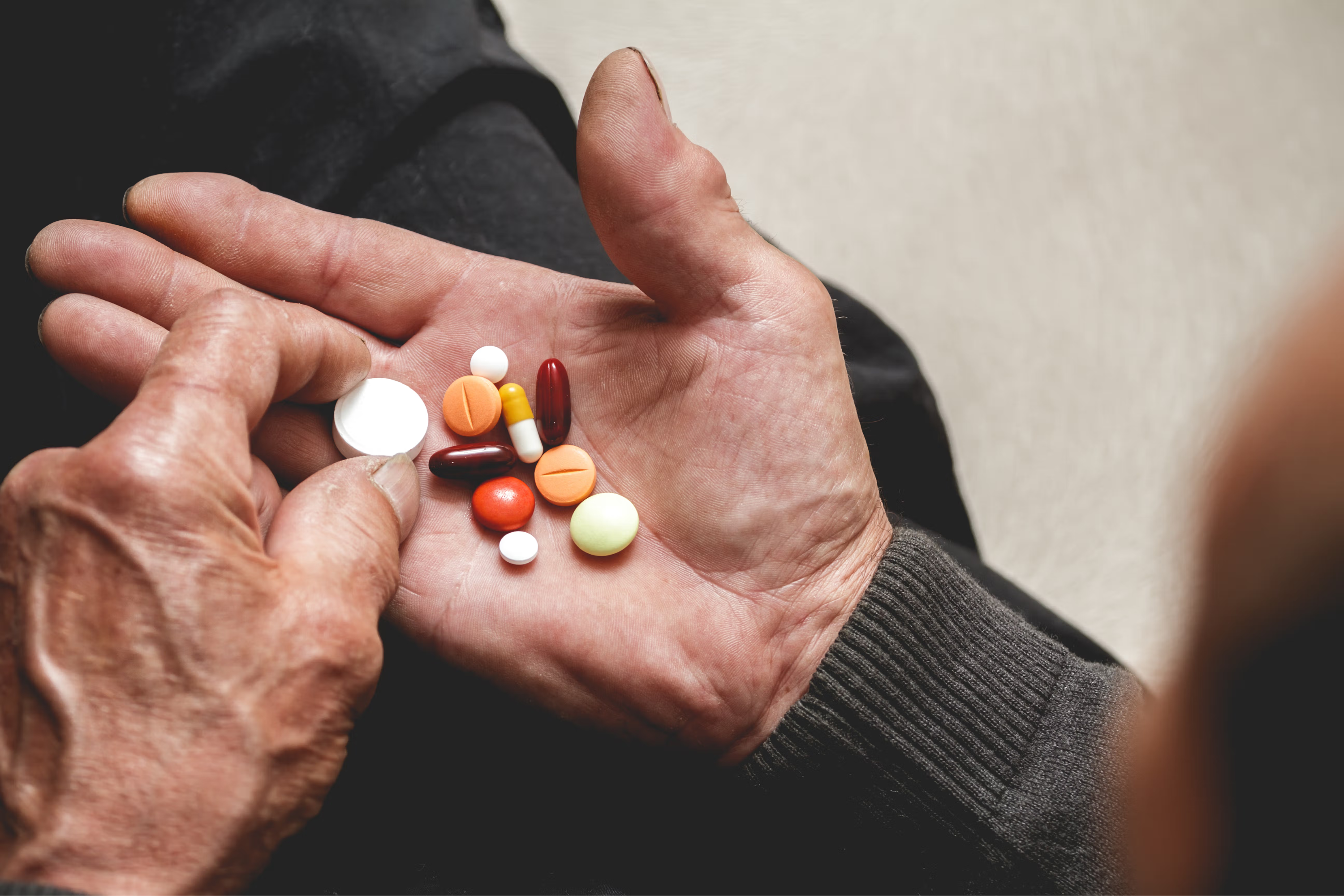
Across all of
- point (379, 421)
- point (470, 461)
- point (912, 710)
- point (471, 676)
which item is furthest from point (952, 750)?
point (379, 421)

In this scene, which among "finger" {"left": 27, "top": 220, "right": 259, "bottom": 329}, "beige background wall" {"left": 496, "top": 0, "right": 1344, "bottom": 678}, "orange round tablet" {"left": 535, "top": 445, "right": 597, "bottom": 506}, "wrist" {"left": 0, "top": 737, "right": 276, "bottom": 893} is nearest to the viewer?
"wrist" {"left": 0, "top": 737, "right": 276, "bottom": 893}

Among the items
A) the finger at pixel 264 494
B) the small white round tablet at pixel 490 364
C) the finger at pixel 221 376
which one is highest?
the finger at pixel 221 376

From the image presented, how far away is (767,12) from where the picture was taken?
107 inches

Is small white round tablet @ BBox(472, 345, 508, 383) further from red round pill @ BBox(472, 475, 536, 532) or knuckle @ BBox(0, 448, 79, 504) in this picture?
knuckle @ BBox(0, 448, 79, 504)

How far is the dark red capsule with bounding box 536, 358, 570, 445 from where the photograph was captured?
4.40 ft

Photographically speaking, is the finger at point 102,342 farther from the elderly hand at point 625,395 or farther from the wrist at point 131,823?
the wrist at point 131,823

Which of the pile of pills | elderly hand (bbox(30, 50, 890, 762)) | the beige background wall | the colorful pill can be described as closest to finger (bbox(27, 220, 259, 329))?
elderly hand (bbox(30, 50, 890, 762))

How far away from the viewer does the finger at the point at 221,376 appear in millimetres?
896

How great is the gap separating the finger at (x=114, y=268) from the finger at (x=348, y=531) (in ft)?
1.18

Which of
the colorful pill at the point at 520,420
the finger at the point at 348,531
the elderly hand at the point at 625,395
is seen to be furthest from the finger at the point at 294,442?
the colorful pill at the point at 520,420

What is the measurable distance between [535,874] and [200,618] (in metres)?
0.70

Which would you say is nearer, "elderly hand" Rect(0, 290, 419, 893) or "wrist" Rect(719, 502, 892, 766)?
"elderly hand" Rect(0, 290, 419, 893)

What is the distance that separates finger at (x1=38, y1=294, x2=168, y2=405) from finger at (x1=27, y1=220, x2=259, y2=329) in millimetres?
56

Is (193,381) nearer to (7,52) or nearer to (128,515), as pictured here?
(128,515)
